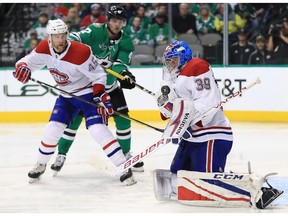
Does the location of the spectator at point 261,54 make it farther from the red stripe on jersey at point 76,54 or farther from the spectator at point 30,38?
the red stripe on jersey at point 76,54

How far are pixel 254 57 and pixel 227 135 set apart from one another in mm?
3758

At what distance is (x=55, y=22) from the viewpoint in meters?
4.38

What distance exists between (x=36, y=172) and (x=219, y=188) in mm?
1345

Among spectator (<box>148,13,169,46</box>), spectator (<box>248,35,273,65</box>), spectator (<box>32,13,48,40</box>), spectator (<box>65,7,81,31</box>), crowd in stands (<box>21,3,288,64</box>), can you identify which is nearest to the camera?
spectator (<box>248,35,273,65</box>)

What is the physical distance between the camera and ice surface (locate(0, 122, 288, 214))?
13.1 feet

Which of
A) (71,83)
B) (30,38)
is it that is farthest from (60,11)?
(71,83)

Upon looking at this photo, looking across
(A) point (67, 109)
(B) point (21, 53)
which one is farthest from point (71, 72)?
(B) point (21, 53)

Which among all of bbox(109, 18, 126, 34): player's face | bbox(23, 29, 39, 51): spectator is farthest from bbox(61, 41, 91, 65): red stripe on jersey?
bbox(23, 29, 39, 51): spectator

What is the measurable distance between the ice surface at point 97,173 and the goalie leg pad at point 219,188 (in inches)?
1.7

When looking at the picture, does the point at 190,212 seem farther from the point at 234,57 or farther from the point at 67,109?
the point at 234,57

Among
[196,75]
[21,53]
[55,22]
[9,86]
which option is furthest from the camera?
[21,53]

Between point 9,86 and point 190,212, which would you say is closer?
point 190,212

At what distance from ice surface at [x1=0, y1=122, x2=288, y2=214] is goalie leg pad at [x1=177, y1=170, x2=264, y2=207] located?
0.04 meters

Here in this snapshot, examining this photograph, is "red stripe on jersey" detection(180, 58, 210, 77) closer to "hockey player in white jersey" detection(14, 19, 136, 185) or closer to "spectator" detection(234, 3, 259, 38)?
"hockey player in white jersey" detection(14, 19, 136, 185)
